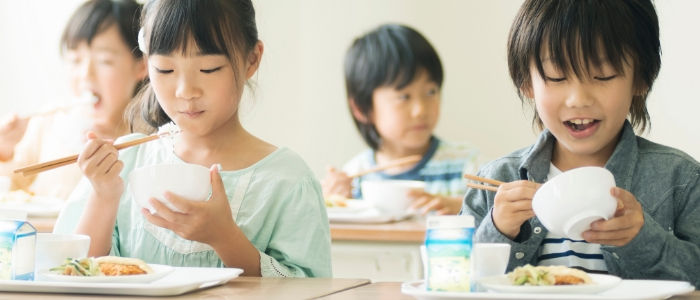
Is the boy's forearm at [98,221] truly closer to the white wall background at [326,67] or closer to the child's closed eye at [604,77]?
the child's closed eye at [604,77]

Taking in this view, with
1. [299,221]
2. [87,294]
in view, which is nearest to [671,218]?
[299,221]

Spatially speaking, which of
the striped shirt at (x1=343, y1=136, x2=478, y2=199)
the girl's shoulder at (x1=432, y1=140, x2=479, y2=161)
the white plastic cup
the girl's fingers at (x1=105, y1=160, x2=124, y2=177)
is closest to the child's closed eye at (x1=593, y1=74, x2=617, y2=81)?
the girl's fingers at (x1=105, y1=160, x2=124, y2=177)

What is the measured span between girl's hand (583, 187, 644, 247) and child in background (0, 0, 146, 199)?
2269 millimetres

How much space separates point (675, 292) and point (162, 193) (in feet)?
2.36

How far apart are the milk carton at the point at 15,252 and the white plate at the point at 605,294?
21.1 inches

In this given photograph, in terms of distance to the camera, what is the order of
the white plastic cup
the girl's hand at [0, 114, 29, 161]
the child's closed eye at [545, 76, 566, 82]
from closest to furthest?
the child's closed eye at [545, 76, 566, 82], the white plastic cup, the girl's hand at [0, 114, 29, 161]

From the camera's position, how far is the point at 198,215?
1397 millimetres

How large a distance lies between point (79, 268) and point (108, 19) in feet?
7.13

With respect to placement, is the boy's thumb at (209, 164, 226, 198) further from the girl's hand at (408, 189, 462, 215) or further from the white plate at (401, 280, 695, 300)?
the girl's hand at (408, 189, 462, 215)

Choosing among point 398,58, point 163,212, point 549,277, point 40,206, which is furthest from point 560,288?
point 398,58

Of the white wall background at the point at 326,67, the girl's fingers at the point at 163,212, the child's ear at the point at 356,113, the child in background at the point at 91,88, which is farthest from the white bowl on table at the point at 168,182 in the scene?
the child's ear at the point at 356,113

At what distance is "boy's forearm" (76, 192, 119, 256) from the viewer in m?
1.63

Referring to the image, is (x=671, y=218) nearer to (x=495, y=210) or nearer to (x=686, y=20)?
(x=495, y=210)

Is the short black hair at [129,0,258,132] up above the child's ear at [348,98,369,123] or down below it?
above
